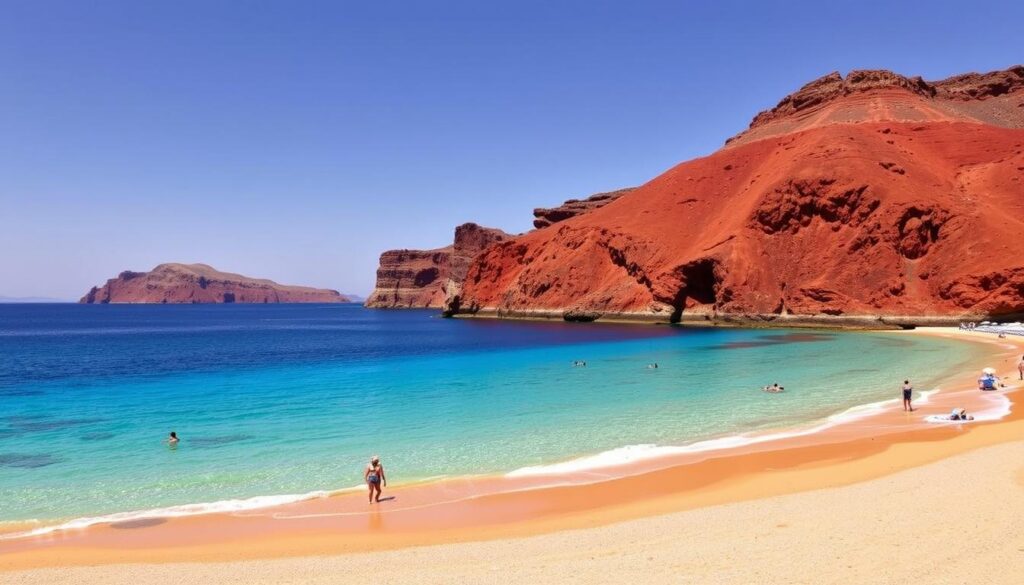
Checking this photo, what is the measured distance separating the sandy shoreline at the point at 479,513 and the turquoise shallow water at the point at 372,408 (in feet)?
6.66

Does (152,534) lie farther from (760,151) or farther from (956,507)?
(760,151)

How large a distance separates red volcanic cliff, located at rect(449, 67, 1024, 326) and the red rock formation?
34.3 metres

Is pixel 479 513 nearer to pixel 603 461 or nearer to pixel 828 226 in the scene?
pixel 603 461

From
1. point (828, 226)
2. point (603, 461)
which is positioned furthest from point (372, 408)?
point (828, 226)

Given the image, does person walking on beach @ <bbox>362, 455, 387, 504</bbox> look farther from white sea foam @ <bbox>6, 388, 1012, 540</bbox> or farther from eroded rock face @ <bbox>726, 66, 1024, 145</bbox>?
eroded rock face @ <bbox>726, 66, 1024, 145</bbox>

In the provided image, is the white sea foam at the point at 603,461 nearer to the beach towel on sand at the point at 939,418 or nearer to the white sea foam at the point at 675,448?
the white sea foam at the point at 675,448

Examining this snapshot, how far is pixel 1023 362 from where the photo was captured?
27453 mm

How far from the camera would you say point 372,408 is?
24344mm

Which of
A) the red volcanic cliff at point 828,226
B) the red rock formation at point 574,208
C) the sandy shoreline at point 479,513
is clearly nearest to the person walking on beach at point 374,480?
the sandy shoreline at point 479,513

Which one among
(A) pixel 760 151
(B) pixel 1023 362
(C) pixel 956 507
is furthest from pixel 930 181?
(C) pixel 956 507

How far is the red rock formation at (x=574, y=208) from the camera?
142 meters

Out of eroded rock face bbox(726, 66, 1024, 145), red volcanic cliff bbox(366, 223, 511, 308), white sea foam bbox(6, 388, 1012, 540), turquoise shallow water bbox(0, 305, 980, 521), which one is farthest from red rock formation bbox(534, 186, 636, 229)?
white sea foam bbox(6, 388, 1012, 540)

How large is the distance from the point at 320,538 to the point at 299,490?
3467 mm

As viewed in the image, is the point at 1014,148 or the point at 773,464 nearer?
the point at 773,464
